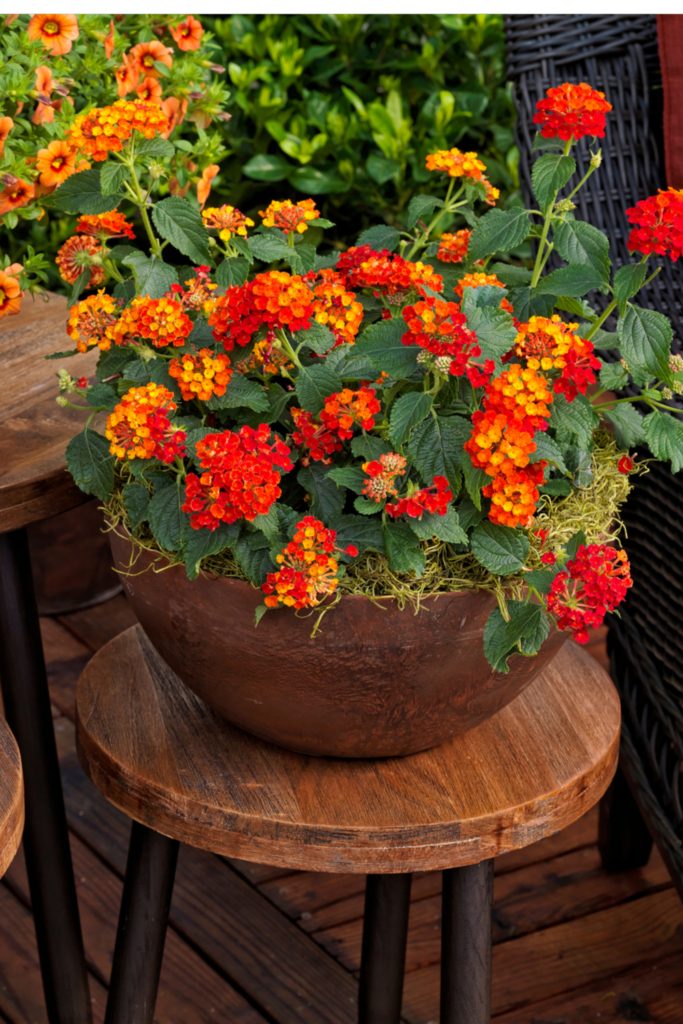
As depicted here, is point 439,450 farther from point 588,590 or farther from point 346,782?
point 346,782

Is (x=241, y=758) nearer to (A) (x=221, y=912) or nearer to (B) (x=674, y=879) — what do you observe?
(B) (x=674, y=879)

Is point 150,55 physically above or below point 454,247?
above

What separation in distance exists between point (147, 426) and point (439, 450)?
0.65 ft

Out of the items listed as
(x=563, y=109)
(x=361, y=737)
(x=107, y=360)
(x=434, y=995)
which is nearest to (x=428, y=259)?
(x=563, y=109)

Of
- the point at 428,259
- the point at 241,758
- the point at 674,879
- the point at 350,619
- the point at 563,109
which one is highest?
the point at 563,109

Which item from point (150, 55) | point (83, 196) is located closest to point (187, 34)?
point (150, 55)

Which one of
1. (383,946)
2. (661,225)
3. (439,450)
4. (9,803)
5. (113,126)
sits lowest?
(383,946)

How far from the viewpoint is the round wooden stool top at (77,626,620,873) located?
27.1 inches

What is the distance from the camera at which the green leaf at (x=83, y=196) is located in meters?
0.78

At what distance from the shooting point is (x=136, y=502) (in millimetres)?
725

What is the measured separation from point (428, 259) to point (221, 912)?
0.89 metres

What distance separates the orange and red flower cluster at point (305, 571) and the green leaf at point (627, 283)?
0.28 m

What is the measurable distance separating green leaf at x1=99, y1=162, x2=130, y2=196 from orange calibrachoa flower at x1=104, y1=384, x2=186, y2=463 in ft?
0.59

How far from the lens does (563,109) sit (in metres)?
0.73
